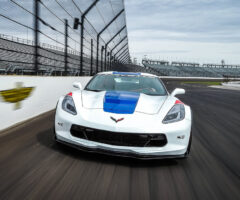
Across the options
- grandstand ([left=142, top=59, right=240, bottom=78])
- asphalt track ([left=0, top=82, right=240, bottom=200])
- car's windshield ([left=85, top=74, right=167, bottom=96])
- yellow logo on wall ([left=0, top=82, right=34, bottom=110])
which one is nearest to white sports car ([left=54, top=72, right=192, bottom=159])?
asphalt track ([left=0, top=82, right=240, bottom=200])

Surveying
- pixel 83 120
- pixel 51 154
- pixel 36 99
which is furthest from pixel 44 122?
pixel 83 120

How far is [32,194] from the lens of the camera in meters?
2.12

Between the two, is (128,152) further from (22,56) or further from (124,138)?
(22,56)

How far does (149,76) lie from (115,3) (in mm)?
8228

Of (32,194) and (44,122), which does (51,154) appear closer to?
(32,194)

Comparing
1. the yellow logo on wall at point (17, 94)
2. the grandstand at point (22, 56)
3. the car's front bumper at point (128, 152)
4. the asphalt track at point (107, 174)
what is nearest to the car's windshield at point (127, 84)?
the asphalt track at point (107, 174)

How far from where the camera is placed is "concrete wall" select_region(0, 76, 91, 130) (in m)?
4.21

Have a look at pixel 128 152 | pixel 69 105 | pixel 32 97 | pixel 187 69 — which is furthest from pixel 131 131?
pixel 187 69

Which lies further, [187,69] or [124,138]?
[187,69]

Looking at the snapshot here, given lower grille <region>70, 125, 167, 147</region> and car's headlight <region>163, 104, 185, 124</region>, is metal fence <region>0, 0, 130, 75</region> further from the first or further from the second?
car's headlight <region>163, 104, 185, 124</region>

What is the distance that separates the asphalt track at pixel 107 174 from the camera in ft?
7.31

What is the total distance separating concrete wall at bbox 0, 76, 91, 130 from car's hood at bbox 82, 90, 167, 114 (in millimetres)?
1365

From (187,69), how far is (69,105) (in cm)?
8824

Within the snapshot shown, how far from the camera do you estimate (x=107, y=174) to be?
8.56ft
